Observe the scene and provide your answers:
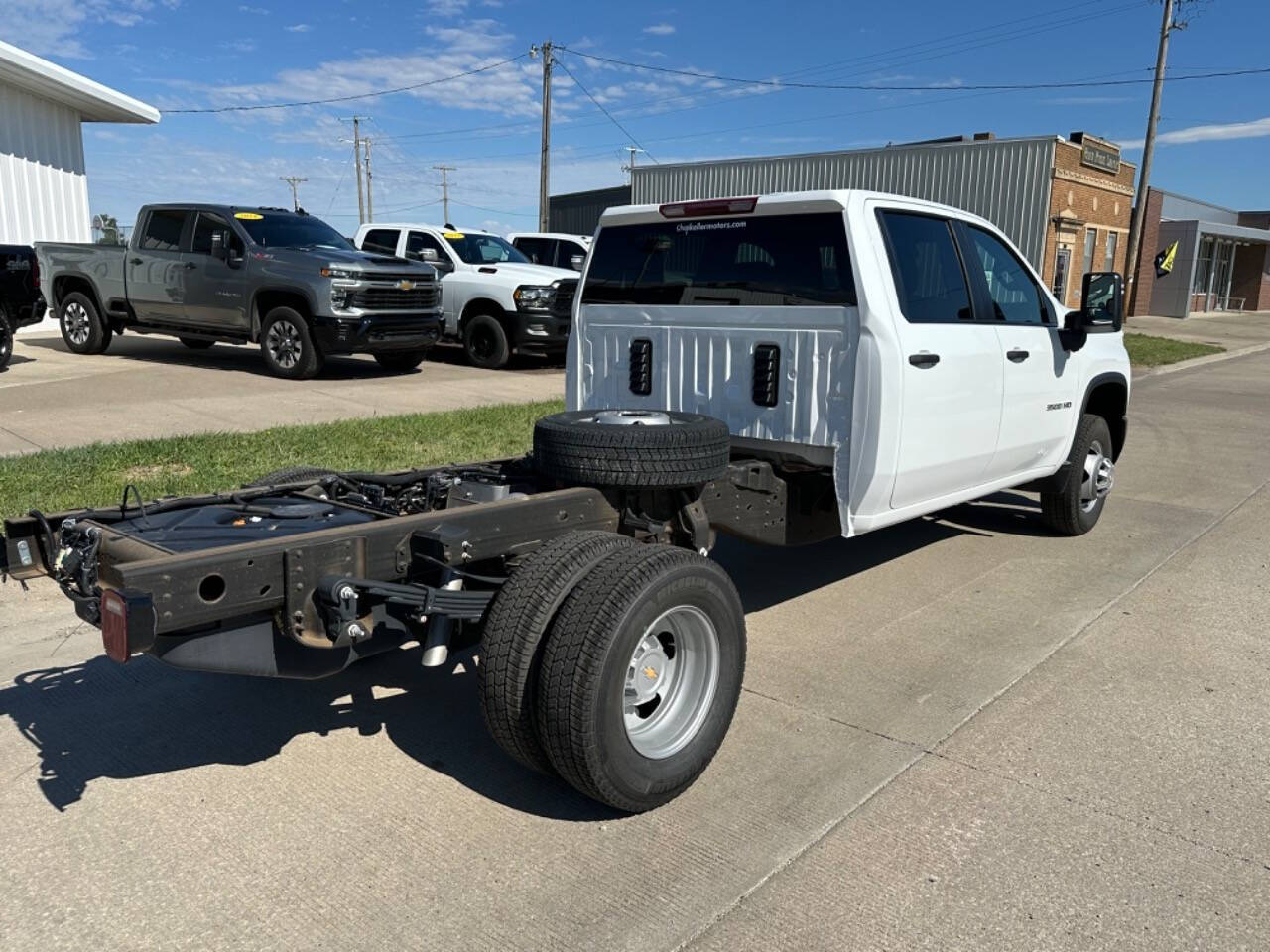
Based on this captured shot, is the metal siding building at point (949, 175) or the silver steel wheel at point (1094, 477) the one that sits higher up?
the metal siding building at point (949, 175)

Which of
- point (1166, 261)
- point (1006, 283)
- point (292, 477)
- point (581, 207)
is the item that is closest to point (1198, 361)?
point (1166, 261)

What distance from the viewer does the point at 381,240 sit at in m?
16.2

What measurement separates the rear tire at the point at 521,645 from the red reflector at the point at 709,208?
2308mm

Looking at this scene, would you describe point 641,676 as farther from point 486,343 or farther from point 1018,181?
point 1018,181

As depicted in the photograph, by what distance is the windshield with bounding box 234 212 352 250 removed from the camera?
→ 13109 millimetres

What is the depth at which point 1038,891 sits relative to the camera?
297 cm

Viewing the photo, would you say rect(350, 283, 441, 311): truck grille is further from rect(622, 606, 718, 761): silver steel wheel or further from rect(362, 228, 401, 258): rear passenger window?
rect(622, 606, 718, 761): silver steel wheel

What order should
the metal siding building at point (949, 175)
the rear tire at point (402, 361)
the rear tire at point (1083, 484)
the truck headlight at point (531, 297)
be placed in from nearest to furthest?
the rear tire at point (1083, 484)
the rear tire at point (402, 361)
the truck headlight at point (531, 297)
the metal siding building at point (949, 175)

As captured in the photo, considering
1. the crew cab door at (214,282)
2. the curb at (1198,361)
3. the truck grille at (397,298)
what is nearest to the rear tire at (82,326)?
the crew cab door at (214,282)

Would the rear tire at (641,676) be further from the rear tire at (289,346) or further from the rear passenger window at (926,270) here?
the rear tire at (289,346)

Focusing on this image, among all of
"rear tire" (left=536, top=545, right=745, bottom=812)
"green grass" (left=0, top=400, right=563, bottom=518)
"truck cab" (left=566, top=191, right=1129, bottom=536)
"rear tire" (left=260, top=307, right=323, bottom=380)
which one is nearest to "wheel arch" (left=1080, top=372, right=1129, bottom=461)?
"truck cab" (left=566, top=191, right=1129, bottom=536)

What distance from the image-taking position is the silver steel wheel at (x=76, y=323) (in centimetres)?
1507

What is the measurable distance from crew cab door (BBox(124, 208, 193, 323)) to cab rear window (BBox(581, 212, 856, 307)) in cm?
981

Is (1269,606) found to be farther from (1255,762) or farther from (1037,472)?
(1255,762)
